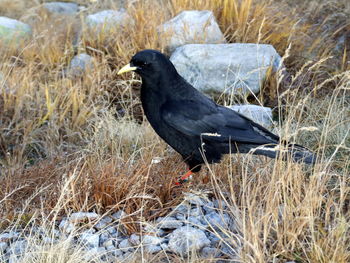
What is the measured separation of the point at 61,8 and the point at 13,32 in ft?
6.30

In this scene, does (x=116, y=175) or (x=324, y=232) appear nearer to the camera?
(x=324, y=232)

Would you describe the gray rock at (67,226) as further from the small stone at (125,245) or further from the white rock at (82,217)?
the small stone at (125,245)

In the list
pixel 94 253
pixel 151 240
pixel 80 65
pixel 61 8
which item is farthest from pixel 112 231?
pixel 61 8

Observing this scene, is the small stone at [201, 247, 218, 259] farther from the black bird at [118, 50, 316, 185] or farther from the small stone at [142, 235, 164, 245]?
the black bird at [118, 50, 316, 185]

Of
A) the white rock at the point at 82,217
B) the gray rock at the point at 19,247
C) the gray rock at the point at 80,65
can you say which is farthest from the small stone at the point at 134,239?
the gray rock at the point at 80,65

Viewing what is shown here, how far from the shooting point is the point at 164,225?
11.6 feet

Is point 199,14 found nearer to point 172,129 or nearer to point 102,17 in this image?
point 102,17

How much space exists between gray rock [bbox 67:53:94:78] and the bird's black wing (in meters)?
2.22

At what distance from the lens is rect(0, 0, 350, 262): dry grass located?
3.09 meters

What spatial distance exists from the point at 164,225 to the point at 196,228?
19 cm

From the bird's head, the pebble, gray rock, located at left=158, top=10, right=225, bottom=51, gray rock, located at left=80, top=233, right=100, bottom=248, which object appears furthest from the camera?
gray rock, located at left=158, top=10, right=225, bottom=51

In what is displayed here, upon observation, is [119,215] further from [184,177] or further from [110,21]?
[110,21]

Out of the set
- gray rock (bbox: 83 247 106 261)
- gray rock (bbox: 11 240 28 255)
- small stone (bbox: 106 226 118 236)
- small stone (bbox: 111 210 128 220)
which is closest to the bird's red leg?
small stone (bbox: 111 210 128 220)

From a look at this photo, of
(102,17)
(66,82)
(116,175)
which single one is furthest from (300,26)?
(116,175)
